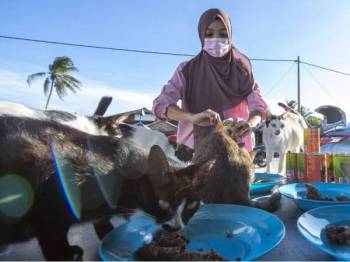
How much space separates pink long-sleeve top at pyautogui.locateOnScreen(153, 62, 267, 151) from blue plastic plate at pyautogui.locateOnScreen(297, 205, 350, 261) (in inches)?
31.7

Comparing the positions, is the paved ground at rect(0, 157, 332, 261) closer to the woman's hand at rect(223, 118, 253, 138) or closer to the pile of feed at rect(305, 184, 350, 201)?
the pile of feed at rect(305, 184, 350, 201)

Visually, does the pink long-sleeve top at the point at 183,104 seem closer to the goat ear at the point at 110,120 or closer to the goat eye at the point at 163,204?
the goat ear at the point at 110,120

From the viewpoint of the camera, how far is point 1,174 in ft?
2.77

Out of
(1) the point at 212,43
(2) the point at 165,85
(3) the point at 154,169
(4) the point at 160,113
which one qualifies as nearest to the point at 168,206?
(3) the point at 154,169

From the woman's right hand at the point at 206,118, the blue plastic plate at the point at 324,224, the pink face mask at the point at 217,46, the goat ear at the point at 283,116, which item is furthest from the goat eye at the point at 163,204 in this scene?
the goat ear at the point at 283,116

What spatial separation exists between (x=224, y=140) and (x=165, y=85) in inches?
23.2

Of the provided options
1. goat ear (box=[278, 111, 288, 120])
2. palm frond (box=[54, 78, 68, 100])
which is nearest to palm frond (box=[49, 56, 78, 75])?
palm frond (box=[54, 78, 68, 100])

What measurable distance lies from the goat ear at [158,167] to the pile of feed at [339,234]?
0.49m

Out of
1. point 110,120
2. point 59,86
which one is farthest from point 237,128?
point 59,86

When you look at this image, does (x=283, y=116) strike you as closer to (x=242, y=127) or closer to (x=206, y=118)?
(x=242, y=127)

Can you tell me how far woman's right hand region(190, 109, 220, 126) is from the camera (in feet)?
4.68

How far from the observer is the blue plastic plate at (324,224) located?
748 millimetres

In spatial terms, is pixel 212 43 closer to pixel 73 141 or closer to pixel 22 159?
pixel 73 141

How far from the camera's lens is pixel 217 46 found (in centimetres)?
181
